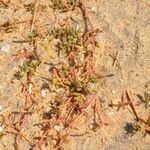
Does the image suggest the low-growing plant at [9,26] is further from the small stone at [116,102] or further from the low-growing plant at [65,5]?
the small stone at [116,102]

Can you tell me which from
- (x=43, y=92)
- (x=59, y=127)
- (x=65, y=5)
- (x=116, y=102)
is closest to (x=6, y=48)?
(x=43, y=92)

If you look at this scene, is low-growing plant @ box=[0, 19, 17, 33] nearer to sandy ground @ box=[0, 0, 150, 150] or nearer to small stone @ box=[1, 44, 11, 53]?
sandy ground @ box=[0, 0, 150, 150]

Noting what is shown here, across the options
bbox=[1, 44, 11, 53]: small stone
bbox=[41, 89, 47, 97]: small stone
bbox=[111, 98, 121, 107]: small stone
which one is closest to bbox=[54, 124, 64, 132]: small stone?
bbox=[41, 89, 47, 97]: small stone

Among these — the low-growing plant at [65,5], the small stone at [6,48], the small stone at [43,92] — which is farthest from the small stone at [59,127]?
the low-growing plant at [65,5]

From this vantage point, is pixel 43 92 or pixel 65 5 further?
pixel 65 5

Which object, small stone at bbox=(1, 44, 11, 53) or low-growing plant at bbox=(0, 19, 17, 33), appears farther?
low-growing plant at bbox=(0, 19, 17, 33)

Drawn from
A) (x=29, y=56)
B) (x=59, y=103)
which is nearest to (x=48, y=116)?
(x=59, y=103)

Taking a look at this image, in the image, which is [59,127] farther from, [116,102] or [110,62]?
[110,62]

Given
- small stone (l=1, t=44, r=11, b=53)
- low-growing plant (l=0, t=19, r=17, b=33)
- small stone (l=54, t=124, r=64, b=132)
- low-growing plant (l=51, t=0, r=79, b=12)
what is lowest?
small stone (l=54, t=124, r=64, b=132)

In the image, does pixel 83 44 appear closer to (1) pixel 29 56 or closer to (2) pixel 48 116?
(1) pixel 29 56

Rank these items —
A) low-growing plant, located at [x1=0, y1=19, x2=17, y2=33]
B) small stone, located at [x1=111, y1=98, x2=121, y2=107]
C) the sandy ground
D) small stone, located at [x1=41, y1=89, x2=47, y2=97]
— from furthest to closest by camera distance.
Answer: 1. low-growing plant, located at [x1=0, y1=19, x2=17, y2=33]
2. small stone, located at [x1=41, y1=89, x2=47, y2=97]
3. small stone, located at [x1=111, y1=98, x2=121, y2=107]
4. the sandy ground
